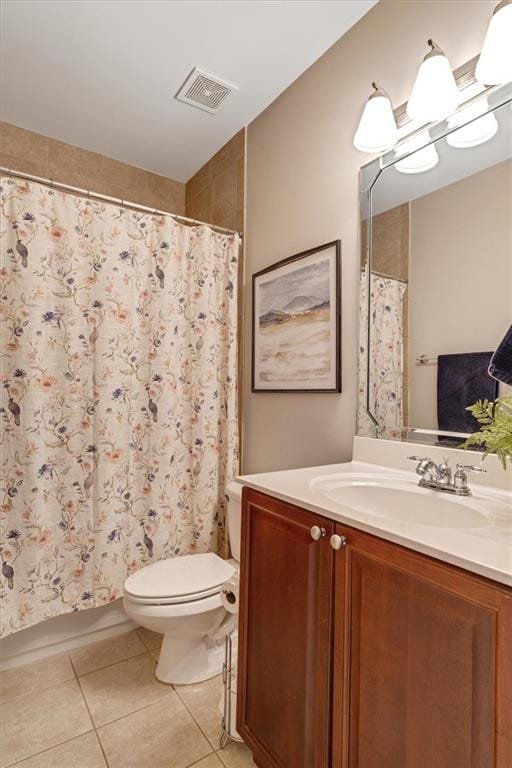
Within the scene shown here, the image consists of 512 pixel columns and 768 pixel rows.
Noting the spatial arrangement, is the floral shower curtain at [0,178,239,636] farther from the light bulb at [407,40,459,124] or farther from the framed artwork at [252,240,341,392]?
the light bulb at [407,40,459,124]

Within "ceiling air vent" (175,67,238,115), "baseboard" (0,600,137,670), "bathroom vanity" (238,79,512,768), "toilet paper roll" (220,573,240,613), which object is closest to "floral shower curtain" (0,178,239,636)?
"baseboard" (0,600,137,670)

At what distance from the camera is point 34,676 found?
1587 mm

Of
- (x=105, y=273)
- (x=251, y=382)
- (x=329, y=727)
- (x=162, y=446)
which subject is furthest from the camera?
(x=251, y=382)

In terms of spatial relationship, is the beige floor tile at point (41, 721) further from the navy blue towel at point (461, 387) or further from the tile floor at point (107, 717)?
the navy blue towel at point (461, 387)

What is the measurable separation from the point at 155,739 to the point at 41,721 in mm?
416

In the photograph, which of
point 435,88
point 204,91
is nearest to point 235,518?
point 435,88

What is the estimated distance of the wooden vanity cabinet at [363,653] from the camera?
625 millimetres

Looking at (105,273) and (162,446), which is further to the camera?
(162,446)

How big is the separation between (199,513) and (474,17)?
84.0 inches

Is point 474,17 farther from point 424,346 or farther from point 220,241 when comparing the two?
point 220,241

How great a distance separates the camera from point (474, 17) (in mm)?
1146

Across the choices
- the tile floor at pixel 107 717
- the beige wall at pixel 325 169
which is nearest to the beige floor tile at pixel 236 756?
the tile floor at pixel 107 717

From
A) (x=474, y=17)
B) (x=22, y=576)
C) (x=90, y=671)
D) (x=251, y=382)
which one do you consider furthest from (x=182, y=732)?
(x=474, y=17)

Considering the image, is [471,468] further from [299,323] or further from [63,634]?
[63,634]
